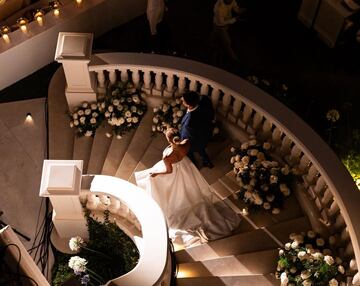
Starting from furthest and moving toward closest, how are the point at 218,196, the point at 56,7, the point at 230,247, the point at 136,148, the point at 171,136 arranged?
the point at 56,7
the point at 136,148
the point at 218,196
the point at 230,247
the point at 171,136

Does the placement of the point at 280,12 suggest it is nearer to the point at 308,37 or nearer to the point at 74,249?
the point at 308,37

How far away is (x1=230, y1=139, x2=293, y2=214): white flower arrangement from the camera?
6.61 m

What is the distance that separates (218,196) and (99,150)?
6.00ft

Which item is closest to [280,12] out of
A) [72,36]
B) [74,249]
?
[72,36]

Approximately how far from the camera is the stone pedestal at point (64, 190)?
6148 millimetres

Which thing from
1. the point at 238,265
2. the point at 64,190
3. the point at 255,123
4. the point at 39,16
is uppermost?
the point at 39,16

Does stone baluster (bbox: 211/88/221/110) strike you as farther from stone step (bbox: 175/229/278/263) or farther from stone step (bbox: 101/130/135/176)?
stone step (bbox: 175/229/278/263)

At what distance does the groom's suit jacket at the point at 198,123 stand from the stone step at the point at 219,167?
2.39ft

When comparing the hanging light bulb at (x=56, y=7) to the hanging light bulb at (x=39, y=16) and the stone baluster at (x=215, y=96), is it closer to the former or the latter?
the hanging light bulb at (x=39, y=16)

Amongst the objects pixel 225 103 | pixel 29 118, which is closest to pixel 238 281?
pixel 225 103

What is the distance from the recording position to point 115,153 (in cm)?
760

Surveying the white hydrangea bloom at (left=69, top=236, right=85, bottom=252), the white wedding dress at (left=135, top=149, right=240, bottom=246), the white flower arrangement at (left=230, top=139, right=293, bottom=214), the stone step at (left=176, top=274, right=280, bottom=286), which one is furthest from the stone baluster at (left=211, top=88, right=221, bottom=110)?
the white hydrangea bloom at (left=69, top=236, right=85, bottom=252)

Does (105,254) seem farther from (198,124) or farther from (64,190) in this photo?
(198,124)

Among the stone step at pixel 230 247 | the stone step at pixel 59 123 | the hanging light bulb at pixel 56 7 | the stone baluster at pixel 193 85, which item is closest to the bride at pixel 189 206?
the stone step at pixel 230 247
